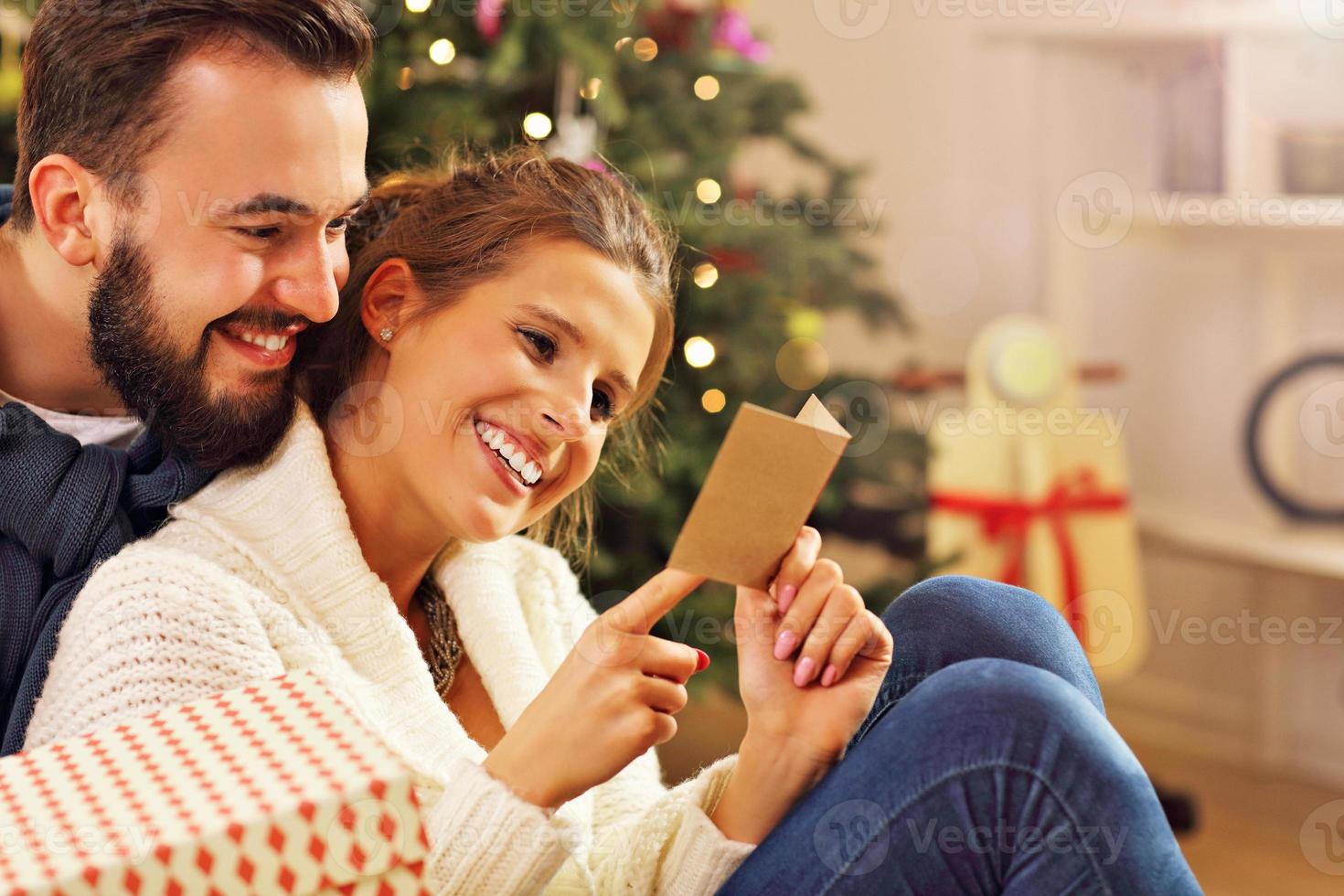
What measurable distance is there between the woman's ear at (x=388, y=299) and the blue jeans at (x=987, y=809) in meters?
0.55

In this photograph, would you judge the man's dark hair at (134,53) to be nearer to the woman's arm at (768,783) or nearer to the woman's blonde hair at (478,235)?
the woman's blonde hair at (478,235)

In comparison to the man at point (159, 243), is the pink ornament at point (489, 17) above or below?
above

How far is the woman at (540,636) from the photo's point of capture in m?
0.92

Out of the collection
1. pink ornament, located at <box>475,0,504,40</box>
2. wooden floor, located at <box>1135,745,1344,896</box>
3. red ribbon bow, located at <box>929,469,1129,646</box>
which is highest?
pink ornament, located at <box>475,0,504,40</box>

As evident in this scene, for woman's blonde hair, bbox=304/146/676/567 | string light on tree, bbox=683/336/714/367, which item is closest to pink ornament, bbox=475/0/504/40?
string light on tree, bbox=683/336/714/367

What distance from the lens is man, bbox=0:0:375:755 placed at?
104cm

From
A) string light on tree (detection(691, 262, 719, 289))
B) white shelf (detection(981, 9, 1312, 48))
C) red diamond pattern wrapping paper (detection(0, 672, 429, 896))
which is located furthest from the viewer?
white shelf (detection(981, 9, 1312, 48))

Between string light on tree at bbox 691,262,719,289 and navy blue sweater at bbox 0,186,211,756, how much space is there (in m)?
1.09

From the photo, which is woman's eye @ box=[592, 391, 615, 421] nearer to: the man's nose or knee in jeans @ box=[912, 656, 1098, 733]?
the man's nose

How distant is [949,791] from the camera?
3.00 feet

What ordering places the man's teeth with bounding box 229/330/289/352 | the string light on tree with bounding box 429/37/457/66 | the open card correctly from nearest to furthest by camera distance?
1. the open card
2. the man's teeth with bounding box 229/330/289/352
3. the string light on tree with bounding box 429/37/457/66

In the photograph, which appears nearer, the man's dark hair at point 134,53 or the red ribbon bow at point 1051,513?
the man's dark hair at point 134,53

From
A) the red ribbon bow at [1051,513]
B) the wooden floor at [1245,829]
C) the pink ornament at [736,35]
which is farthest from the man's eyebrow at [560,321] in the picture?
the wooden floor at [1245,829]

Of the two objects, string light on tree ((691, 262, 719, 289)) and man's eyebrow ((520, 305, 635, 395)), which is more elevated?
man's eyebrow ((520, 305, 635, 395))
